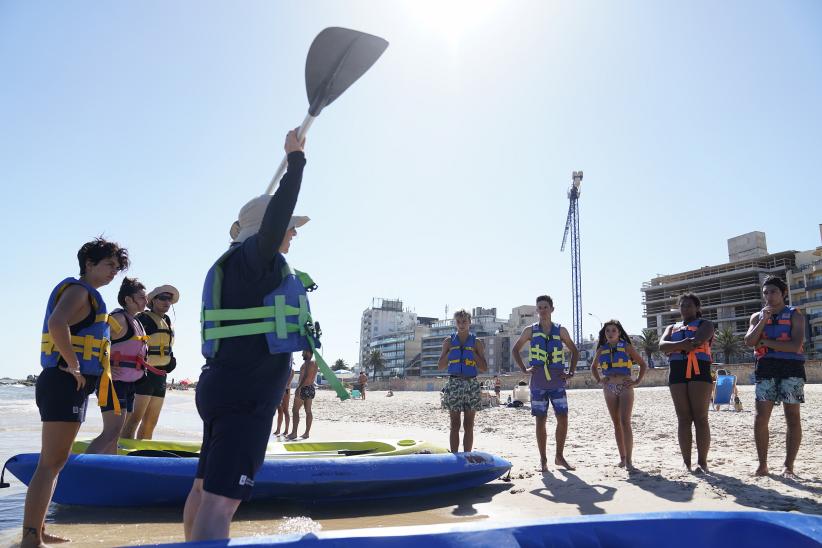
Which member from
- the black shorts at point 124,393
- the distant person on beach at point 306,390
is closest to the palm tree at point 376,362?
the distant person on beach at point 306,390

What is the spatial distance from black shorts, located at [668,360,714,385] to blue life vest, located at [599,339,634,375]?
1.85ft

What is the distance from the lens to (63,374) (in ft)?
10.9

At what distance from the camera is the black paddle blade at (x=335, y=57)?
297 centimetres

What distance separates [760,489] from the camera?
4.75 m

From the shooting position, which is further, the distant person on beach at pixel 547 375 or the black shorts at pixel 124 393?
the distant person on beach at pixel 547 375

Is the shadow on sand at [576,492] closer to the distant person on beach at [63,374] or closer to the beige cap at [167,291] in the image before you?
the distant person on beach at [63,374]

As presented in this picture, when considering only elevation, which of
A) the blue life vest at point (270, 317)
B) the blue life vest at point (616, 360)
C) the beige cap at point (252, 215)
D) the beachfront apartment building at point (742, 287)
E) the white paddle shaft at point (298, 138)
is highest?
the beachfront apartment building at point (742, 287)

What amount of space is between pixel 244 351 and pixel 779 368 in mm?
5499

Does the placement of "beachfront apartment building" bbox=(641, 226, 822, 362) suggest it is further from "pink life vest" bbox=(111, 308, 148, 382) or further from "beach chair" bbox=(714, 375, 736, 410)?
"pink life vest" bbox=(111, 308, 148, 382)

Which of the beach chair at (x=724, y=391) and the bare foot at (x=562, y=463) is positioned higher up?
the beach chair at (x=724, y=391)

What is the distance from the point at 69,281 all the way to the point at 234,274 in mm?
1758

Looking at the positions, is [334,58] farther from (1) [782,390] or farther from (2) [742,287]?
(2) [742,287]

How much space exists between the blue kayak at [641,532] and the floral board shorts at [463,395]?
4.26 meters

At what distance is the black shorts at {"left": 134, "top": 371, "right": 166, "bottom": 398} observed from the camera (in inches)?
231
